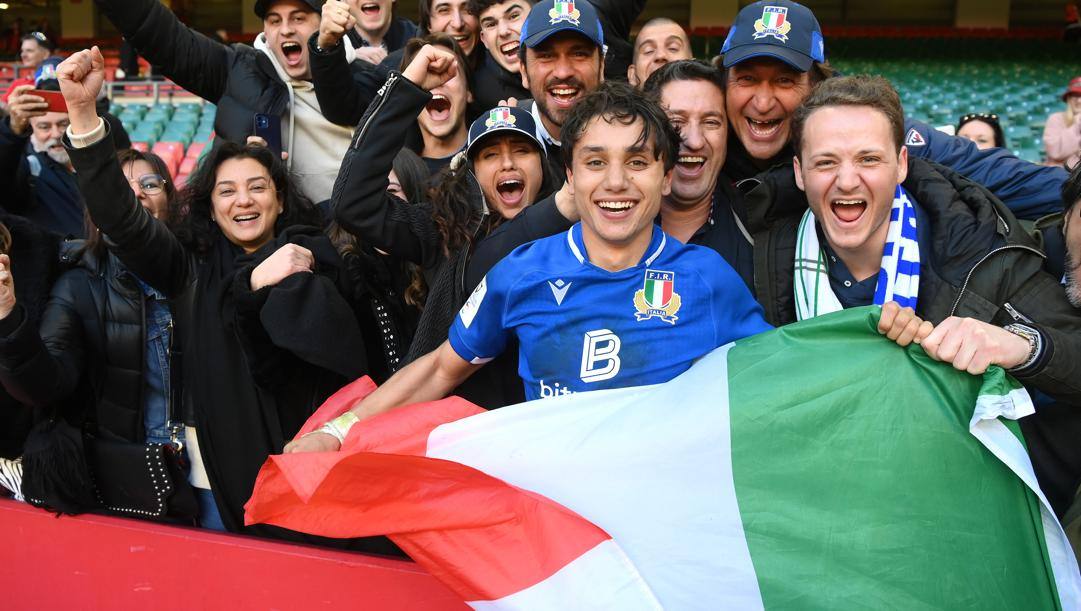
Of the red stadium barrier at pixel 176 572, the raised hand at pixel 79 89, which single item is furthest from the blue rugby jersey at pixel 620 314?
the raised hand at pixel 79 89

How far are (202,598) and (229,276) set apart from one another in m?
1.13

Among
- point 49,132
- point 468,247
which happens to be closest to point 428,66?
point 468,247

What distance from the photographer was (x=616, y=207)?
2697 mm

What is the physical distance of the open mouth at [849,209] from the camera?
9.00 ft

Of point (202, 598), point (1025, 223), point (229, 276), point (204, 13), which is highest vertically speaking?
point (204, 13)

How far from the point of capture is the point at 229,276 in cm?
347

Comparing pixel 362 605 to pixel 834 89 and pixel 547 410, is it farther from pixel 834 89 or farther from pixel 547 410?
pixel 834 89

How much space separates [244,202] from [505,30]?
1.62m

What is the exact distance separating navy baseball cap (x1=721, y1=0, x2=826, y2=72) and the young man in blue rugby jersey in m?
0.58

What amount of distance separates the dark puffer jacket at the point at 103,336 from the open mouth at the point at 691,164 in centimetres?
208

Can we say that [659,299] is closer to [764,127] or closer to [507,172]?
[764,127]

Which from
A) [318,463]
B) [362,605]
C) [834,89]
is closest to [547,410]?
[318,463]

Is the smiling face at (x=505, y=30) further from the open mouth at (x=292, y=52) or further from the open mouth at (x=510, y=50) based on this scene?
the open mouth at (x=292, y=52)

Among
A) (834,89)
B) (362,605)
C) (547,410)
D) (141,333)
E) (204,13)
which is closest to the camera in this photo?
(547,410)
